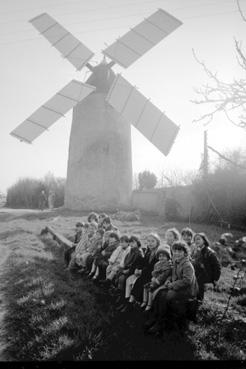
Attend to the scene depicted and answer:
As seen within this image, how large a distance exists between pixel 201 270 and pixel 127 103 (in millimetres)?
8802

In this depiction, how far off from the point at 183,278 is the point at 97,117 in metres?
13.9

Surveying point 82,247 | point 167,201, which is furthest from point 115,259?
point 167,201

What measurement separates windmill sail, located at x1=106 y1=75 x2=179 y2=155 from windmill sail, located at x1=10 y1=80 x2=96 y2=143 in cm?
269

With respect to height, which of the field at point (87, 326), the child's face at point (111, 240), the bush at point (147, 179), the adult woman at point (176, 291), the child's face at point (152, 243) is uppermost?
A: the bush at point (147, 179)

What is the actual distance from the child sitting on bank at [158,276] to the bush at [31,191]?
77.6 feet

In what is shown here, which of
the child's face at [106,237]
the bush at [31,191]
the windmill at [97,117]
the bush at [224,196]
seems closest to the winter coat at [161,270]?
the child's face at [106,237]

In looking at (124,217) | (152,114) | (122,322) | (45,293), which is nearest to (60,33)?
(152,114)

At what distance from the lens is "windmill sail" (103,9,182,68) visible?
14062 mm

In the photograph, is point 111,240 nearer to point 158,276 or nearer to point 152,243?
point 152,243

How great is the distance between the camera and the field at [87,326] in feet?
10.1

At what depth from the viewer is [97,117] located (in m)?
16.5

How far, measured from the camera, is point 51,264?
6984mm

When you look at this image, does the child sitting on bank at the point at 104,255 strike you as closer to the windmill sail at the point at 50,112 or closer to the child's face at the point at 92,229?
the child's face at the point at 92,229

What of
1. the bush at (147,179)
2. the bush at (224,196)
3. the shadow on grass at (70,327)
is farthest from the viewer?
the bush at (147,179)
